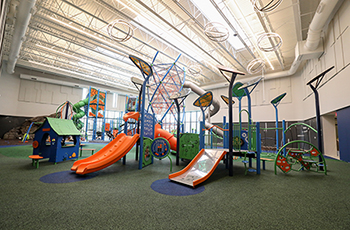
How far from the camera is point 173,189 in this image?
327cm

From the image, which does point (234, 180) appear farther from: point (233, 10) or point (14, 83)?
point (14, 83)

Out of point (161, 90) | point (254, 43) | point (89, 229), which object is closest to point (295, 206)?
point (89, 229)

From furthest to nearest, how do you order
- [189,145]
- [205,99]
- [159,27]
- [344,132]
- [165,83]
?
[165,83] < [159,27] < [344,132] < [205,99] < [189,145]

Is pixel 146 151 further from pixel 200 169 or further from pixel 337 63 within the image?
pixel 337 63

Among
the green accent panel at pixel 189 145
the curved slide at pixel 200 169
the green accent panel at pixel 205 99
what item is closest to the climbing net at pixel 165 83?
the green accent panel at pixel 205 99

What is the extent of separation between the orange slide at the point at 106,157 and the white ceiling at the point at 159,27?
6.16m

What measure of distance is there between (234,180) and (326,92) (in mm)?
8003

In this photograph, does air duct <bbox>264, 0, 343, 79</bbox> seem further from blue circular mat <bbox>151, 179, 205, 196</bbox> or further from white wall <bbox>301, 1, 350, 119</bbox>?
blue circular mat <bbox>151, 179, 205, 196</bbox>

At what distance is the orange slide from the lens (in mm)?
4121

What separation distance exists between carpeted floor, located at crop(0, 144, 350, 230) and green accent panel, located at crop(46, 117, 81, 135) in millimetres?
1866

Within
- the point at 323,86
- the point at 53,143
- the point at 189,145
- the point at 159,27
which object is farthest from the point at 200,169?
the point at 323,86

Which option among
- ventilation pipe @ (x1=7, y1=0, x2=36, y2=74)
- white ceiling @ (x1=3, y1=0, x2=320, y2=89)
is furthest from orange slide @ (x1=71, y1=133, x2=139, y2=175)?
ventilation pipe @ (x1=7, y1=0, x2=36, y2=74)

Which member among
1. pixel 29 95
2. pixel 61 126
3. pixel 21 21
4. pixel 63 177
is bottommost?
pixel 63 177

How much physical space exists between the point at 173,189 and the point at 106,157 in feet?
7.55
